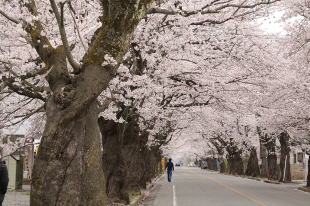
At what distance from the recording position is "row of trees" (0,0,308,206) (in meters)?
7.70

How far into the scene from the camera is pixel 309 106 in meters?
25.4

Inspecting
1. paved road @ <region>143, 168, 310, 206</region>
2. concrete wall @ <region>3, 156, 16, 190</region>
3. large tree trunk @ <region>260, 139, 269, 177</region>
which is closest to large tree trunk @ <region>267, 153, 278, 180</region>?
large tree trunk @ <region>260, 139, 269, 177</region>

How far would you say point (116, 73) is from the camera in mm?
14562

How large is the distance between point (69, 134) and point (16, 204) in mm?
9663

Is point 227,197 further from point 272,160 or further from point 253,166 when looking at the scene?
point 253,166

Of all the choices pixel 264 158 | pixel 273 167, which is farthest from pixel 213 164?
pixel 273 167

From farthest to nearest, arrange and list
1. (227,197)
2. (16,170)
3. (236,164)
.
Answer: (236,164), (16,170), (227,197)

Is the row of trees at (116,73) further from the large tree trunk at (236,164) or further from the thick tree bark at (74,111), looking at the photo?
the large tree trunk at (236,164)

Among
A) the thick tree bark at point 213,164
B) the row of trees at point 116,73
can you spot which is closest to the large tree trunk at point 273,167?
the row of trees at point 116,73

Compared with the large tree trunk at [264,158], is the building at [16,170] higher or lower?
lower

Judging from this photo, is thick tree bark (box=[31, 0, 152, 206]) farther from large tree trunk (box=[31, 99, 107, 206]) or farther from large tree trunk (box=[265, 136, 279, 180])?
large tree trunk (box=[265, 136, 279, 180])

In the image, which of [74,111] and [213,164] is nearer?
[74,111]

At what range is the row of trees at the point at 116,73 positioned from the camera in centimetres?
770

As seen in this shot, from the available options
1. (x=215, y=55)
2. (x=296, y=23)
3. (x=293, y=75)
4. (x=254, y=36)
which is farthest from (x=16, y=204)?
(x=293, y=75)
